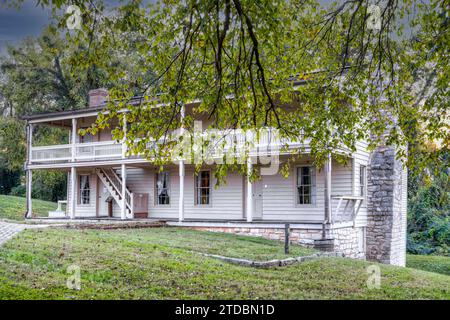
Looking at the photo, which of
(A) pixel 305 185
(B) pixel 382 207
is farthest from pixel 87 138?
(B) pixel 382 207

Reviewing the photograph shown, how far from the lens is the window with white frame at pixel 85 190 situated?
27234mm

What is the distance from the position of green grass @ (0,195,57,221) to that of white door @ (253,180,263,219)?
14.4 m

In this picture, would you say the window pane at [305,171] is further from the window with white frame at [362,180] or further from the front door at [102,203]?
the front door at [102,203]

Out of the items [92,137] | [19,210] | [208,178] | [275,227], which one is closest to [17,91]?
[19,210]

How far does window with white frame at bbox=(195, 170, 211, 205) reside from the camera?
23.3 m

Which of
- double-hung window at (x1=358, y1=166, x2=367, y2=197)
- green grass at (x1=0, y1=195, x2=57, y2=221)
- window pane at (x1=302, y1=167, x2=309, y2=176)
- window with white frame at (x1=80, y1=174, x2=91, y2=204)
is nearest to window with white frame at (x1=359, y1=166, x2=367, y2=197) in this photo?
double-hung window at (x1=358, y1=166, x2=367, y2=197)

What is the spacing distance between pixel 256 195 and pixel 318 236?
4.36 m

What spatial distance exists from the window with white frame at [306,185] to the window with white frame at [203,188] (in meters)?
4.45

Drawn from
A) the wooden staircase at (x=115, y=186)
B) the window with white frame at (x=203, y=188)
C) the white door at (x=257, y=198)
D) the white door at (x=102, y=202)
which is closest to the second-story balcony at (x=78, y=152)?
the wooden staircase at (x=115, y=186)

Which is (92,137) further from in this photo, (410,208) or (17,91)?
(410,208)

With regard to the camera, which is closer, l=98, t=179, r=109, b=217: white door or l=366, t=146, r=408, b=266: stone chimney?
l=366, t=146, r=408, b=266: stone chimney

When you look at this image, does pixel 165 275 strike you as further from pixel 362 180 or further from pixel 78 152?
pixel 78 152

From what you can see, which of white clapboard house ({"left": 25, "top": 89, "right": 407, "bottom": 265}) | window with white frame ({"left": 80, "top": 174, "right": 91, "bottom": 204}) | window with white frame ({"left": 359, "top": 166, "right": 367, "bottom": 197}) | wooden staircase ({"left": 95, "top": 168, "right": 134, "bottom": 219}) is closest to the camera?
white clapboard house ({"left": 25, "top": 89, "right": 407, "bottom": 265})

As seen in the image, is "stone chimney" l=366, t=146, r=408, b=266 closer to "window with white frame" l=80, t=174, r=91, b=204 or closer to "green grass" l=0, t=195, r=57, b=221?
"window with white frame" l=80, t=174, r=91, b=204
